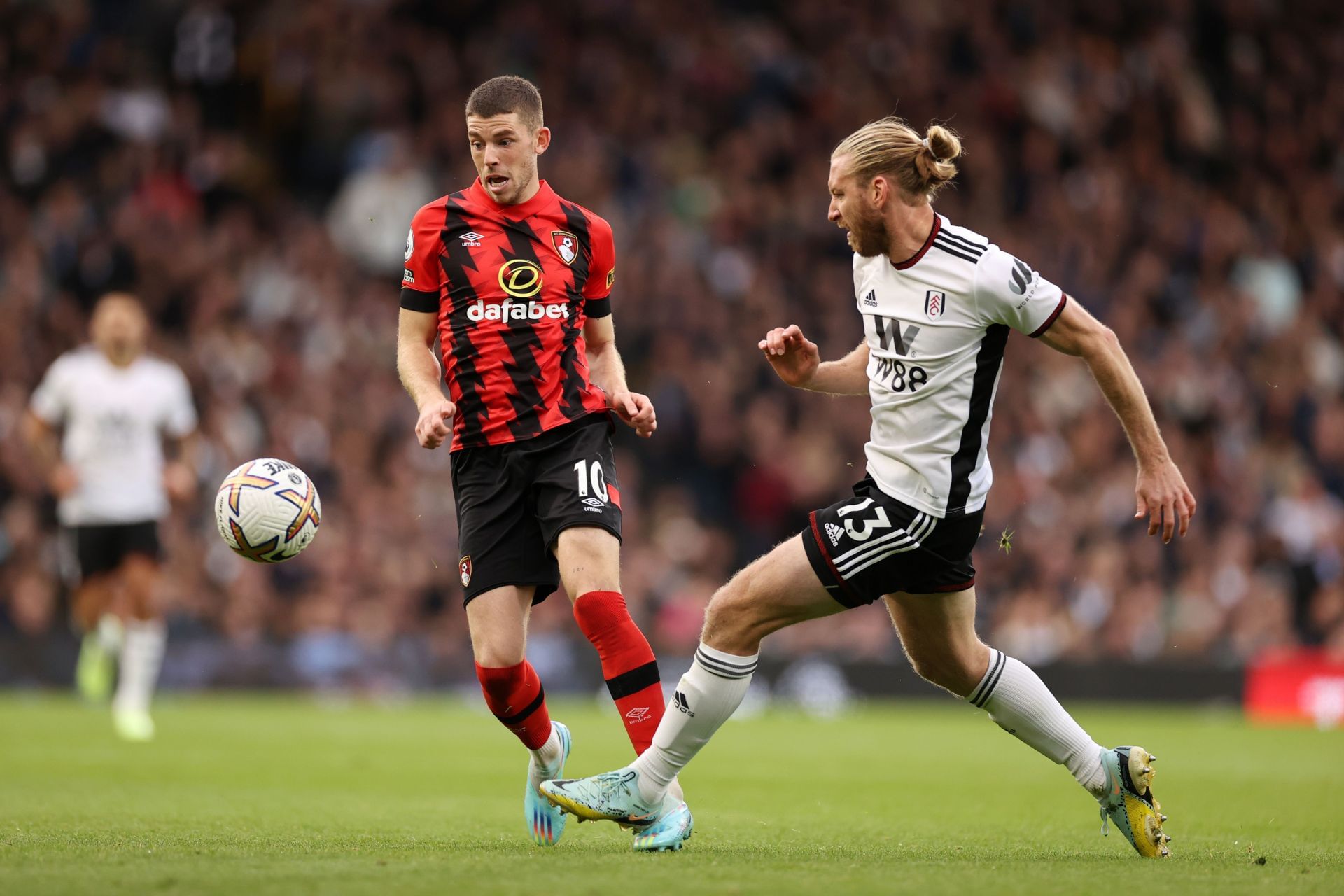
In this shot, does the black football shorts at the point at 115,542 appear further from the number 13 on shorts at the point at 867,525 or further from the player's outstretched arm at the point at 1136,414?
the player's outstretched arm at the point at 1136,414

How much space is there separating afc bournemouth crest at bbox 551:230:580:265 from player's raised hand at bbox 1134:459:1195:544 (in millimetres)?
2221

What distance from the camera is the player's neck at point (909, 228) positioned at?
5.52m

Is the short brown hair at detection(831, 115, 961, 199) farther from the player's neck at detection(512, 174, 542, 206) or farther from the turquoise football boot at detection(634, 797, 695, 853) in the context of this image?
the turquoise football boot at detection(634, 797, 695, 853)

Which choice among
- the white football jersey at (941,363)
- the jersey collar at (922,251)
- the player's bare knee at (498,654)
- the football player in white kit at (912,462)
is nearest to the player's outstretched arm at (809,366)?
the football player in white kit at (912,462)

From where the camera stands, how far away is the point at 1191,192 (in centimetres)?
2038

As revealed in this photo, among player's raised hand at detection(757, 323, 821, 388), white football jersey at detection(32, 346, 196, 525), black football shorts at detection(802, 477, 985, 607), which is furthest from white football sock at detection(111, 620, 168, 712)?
black football shorts at detection(802, 477, 985, 607)

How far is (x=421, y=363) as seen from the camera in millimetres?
6059

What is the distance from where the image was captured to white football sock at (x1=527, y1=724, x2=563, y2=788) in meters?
6.18

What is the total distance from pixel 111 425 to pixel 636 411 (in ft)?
22.3

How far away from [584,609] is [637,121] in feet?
47.7

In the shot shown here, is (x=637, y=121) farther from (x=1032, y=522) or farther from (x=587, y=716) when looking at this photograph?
(x=587, y=716)

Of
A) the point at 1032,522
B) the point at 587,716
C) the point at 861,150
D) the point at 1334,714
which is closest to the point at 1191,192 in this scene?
the point at 1032,522

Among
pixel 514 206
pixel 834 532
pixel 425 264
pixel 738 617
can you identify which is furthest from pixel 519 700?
pixel 514 206

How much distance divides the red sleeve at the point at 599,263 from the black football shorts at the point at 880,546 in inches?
54.9
